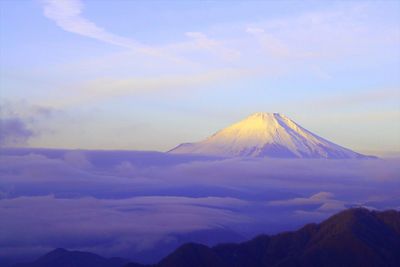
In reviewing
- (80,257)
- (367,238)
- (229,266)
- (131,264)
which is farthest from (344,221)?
(80,257)

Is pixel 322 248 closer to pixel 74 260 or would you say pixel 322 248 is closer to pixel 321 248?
pixel 321 248

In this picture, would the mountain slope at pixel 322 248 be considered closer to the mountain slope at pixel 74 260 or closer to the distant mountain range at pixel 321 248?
the distant mountain range at pixel 321 248

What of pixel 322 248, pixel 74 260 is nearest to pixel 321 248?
pixel 322 248

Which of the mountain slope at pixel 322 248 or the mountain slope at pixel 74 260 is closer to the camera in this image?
the mountain slope at pixel 322 248

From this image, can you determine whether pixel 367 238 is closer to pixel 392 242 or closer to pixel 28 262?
pixel 392 242

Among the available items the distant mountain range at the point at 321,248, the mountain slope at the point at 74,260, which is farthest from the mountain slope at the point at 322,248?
the mountain slope at the point at 74,260

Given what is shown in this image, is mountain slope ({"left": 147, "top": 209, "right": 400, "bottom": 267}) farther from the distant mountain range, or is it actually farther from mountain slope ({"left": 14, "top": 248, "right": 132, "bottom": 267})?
mountain slope ({"left": 14, "top": 248, "right": 132, "bottom": 267})

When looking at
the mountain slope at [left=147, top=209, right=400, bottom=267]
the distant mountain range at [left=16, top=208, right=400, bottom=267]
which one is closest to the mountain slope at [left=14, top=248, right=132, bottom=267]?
the distant mountain range at [left=16, top=208, right=400, bottom=267]
